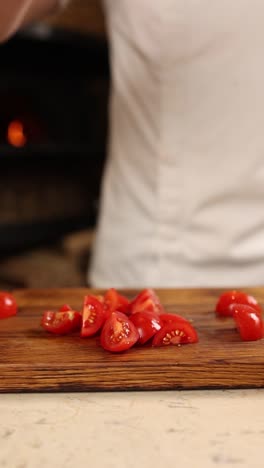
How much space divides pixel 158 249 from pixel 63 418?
689 millimetres

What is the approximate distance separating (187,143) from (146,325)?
59 centimetres

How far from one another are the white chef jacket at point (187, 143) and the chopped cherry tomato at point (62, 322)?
0.49 m

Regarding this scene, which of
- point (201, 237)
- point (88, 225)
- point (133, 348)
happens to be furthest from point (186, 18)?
point (88, 225)

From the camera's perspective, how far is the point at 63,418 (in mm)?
639

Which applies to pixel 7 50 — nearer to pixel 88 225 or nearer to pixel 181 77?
pixel 88 225

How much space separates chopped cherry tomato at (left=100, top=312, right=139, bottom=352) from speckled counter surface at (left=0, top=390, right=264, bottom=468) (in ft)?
0.20

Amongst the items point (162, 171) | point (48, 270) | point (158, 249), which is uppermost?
point (162, 171)

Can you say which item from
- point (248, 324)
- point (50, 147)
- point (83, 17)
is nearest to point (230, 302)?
point (248, 324)

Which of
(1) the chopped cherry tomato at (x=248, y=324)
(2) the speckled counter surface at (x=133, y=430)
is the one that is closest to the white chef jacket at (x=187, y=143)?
(1) the chopped cherry tomato at (x=248, y=324)

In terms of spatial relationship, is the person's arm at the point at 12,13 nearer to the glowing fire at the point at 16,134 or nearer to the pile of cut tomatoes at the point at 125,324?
the pile of cut tomatoes at the point at 125,324

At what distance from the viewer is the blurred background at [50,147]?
2385mm

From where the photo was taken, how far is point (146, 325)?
A: 0.77 metres

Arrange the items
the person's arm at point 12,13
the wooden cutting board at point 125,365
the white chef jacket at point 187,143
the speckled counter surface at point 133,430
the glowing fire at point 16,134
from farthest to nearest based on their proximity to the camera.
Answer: the glowing fire at point 16,134 < the white chef jacket at point 187,143 < the person's arm at point 12,13 < the wooden cutting board at point 125,365 < the speckled counter surface at point 133,430

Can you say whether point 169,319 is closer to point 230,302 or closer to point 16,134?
point 230,302
